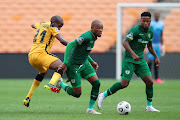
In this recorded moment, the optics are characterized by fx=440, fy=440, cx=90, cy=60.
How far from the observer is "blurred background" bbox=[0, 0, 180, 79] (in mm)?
18250

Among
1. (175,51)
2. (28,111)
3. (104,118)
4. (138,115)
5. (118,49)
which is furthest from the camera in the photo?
(175,51)

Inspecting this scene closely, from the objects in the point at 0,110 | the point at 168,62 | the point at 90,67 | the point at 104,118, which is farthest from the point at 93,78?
the point at 168,62

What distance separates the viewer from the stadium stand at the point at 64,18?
1908 cm

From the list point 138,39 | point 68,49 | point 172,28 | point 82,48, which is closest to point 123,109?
point 82,48

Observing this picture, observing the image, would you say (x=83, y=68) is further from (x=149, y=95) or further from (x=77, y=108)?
(x=149, y=95)

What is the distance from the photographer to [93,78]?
306 inches

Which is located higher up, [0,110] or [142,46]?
[142,46]

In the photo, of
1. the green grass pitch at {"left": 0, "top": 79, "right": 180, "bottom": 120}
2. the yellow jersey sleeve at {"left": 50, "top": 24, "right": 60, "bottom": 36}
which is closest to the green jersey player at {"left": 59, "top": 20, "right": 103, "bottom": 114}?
the green grass pitch at {"left": 0, "top": 79, "right": 180, "bottom": 120}

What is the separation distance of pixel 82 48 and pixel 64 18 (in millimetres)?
12030

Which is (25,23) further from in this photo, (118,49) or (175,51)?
(175,51)

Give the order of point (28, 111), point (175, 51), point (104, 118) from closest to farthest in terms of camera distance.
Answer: point (104, 118)
point (28, 111)
point (175, 51)

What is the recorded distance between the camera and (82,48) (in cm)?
772

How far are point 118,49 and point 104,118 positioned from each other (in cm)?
1033

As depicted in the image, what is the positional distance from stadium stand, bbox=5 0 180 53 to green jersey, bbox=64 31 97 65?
1117cm
